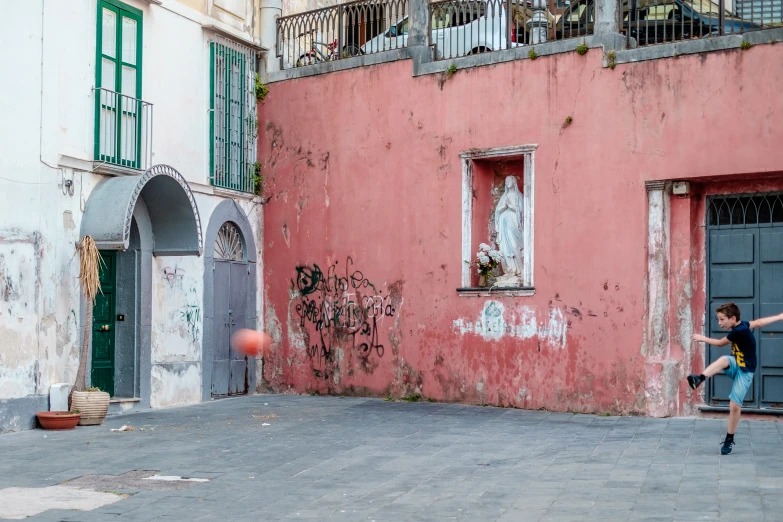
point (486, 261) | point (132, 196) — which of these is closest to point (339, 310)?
point (486, 261)

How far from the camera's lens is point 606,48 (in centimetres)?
1445

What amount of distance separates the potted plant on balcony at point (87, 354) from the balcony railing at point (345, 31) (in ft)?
18.3

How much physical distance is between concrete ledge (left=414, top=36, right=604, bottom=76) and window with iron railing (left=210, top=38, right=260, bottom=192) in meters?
3.14

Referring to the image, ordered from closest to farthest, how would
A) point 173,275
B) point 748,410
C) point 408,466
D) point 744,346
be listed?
point 408,466, point 744,346, point 748,410, point 173,275

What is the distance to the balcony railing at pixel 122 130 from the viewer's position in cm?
1423

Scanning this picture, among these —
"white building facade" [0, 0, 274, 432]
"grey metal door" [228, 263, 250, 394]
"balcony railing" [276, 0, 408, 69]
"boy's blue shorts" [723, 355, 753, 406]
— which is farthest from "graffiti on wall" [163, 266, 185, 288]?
"boy's blue shorts" [723, 355, 753, 406]

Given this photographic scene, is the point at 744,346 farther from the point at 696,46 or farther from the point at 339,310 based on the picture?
the point at 339,310

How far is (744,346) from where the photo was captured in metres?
10.5

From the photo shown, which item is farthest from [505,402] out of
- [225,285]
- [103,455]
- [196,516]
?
[196,516]

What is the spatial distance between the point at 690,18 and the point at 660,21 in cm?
47

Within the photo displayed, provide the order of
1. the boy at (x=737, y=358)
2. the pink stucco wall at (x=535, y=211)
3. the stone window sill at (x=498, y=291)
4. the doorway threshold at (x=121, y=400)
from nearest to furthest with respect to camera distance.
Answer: the boy at (x=737, y=358), the pink stucco wall at (x=535, y=211), the doorway threshold at (x=121, y=400), the stone window sill at (x=498, y=291)

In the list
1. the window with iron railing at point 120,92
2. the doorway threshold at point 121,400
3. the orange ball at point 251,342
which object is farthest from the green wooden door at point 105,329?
the orange ball at point 251,342

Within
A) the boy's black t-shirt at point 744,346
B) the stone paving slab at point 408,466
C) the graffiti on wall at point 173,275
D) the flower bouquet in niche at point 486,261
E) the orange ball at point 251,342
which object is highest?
the flower bouquet in niche at point 486,261

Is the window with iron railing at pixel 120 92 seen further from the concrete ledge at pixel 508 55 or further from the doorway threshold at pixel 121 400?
the concrete ledge at pixel 508 55
